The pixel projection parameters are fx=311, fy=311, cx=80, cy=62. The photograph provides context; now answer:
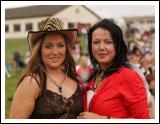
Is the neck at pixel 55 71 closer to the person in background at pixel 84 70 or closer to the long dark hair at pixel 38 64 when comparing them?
the long dark hair at pixel 38 64

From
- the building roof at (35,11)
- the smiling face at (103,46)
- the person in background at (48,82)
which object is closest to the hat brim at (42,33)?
the person in background at (48,82)

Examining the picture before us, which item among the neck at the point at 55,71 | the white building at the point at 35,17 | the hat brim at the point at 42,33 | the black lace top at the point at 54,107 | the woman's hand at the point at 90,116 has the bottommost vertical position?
the woman's hand at the point at 90,116

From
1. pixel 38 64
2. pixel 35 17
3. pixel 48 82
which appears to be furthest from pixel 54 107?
pixel 35 17

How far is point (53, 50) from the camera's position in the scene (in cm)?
177

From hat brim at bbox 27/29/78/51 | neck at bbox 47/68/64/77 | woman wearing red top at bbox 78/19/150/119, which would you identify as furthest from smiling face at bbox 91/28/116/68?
neck at bbox 47/68/64/77

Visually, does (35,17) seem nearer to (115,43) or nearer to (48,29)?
(48,29)

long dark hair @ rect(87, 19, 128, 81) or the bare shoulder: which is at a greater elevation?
long dark hair @ rect(87, 19, 128, 81)

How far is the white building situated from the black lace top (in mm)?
592

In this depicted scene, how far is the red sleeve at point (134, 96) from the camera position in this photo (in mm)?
1784

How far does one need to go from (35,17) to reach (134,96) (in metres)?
1.03

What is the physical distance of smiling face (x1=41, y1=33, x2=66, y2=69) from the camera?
5.84 ft

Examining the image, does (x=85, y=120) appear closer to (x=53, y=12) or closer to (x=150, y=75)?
(x=53, y=12)

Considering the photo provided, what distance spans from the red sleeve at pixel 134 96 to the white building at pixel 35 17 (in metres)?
0.60

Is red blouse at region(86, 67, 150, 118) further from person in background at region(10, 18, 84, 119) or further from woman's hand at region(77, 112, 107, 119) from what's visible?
person in background at region(10, 18, 84, 119)
